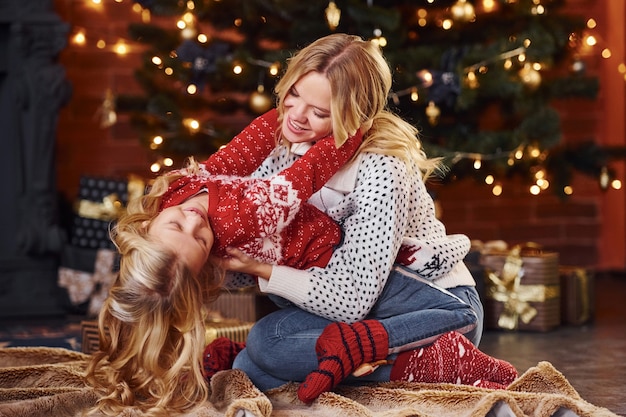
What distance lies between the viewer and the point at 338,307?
1.90 metres

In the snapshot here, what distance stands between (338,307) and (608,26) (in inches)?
104

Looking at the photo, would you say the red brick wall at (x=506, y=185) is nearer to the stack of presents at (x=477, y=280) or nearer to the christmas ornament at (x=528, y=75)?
the stack of presents at (x=477, y=280)

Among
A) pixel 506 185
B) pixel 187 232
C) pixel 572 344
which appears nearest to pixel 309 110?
pixel 187 232

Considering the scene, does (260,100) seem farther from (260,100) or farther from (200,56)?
(200,56)

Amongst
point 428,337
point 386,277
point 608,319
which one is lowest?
point 608,319

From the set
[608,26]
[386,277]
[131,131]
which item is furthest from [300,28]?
[608,26]

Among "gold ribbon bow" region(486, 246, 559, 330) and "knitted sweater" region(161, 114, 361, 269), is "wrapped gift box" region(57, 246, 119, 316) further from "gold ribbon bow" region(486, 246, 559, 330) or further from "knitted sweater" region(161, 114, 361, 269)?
"knitted sweater" region(161, 114, 361, 269)

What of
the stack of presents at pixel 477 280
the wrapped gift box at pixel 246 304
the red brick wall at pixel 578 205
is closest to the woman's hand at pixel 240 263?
the stack of presents at pixel 477 280

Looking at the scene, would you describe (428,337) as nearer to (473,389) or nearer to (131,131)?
(473,389)

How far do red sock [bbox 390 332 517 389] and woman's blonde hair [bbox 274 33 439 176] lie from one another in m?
0.36

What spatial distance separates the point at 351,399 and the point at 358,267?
0.25 m

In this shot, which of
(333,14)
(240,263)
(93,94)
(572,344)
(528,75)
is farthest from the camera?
(93,94)

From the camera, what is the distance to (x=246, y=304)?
278cm

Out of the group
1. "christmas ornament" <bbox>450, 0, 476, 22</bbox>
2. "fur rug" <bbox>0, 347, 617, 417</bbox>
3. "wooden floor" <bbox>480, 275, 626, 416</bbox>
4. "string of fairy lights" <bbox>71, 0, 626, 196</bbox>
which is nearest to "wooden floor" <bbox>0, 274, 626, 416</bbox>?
"wooden floor" <bbox>480, 275, 626, 416</bbox>
